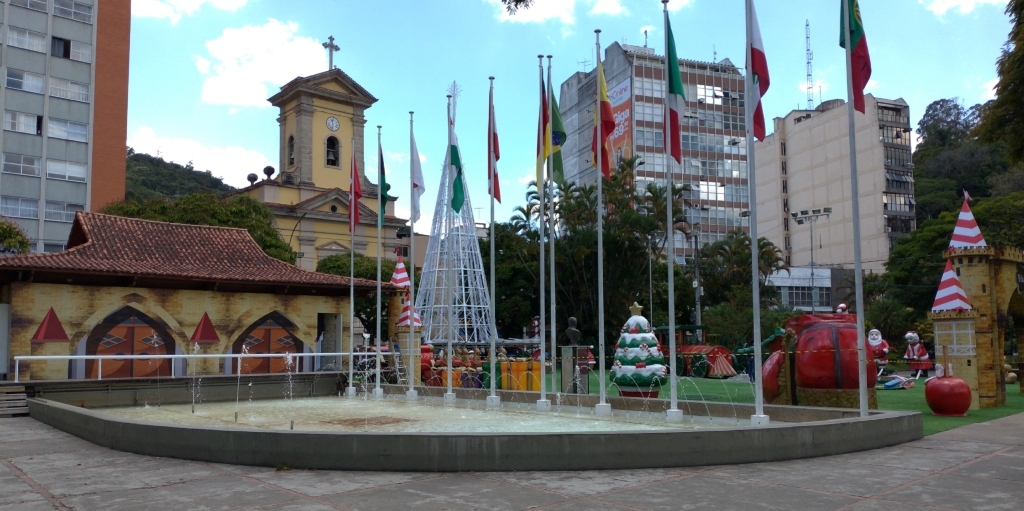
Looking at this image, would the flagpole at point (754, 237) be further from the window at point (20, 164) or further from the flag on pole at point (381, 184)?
the window at point (20, 164)

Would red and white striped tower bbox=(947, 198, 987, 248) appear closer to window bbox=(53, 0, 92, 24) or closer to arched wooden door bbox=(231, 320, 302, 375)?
arched wooden door bbox=(231, 320, 302, 375)

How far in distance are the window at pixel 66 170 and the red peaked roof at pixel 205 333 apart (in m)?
30.7

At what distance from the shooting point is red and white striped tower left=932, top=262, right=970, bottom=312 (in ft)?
61.7

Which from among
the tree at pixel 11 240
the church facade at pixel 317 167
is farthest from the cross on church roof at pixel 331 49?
the tree at pixel 11 240

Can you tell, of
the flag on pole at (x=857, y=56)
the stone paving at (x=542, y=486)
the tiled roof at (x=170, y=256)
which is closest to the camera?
the stone paving at (x=542, y=486)

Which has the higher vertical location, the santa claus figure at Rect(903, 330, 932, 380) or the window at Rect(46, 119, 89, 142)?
the window at Rect(46, 119, 89, 142)

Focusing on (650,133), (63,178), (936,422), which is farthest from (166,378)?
(650,133)

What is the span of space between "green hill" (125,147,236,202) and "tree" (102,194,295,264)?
23241 mm

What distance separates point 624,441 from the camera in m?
10.6

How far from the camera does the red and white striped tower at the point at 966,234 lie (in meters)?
19.9

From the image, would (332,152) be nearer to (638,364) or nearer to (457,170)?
(457,170)

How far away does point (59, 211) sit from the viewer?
169 feet

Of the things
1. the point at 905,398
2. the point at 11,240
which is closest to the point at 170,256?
the point at 11,240

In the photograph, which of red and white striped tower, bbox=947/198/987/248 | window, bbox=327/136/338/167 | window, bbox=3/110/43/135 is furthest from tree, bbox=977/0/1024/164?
window, bbox=3/110/43/135
